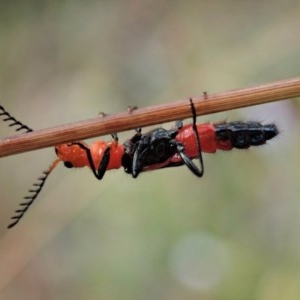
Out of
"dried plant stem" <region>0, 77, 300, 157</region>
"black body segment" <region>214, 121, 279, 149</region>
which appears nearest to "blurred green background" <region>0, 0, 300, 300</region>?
"black body segment" <region>214, 121, 279, 149</region>

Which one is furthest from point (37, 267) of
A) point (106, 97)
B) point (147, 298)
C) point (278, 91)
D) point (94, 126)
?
point (278, 91)

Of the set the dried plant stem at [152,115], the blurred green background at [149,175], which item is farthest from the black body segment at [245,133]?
the blurred green background at [149,175]

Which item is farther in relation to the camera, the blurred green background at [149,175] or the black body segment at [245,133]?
the blurred green background at [149,175]

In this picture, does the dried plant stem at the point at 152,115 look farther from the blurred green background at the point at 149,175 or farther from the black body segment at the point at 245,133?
the blurred green background at the point at 149,175

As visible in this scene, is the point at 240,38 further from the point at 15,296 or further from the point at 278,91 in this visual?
the point at 278,91

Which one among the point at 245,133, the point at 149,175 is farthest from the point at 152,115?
the point at 149,175

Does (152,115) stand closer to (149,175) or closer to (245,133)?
(245,133)
